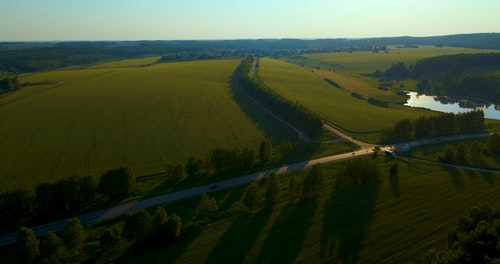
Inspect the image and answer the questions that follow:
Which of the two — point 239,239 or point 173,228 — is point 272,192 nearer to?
point 239,239

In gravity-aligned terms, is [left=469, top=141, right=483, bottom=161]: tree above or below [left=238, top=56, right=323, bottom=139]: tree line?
below

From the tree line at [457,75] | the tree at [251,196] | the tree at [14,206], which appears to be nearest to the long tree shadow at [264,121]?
the tree at [251,196]

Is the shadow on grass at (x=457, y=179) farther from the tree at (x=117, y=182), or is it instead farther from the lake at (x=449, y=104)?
the lake at (x=449, y=104)

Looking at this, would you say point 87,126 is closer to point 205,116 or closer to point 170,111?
point 170,111

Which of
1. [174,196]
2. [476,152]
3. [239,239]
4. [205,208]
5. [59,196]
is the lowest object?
[239,239]

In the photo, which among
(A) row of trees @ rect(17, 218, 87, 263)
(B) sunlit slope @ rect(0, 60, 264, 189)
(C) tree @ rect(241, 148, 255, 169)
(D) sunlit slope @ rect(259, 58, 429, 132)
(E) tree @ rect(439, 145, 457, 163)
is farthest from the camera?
(D) sunlit slope @ rect(259, 58, 429, 132)

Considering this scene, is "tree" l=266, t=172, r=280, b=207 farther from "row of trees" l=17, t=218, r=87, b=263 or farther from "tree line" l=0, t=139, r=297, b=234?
"row of trees" l=17, t=218, r=87, b=263

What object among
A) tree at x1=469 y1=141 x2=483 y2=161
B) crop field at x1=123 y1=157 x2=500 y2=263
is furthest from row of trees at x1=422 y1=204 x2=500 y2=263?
tree at x1=469 y1=141 x2=483 y2=161

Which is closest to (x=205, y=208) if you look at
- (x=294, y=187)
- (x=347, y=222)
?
(x=294, y=187)
